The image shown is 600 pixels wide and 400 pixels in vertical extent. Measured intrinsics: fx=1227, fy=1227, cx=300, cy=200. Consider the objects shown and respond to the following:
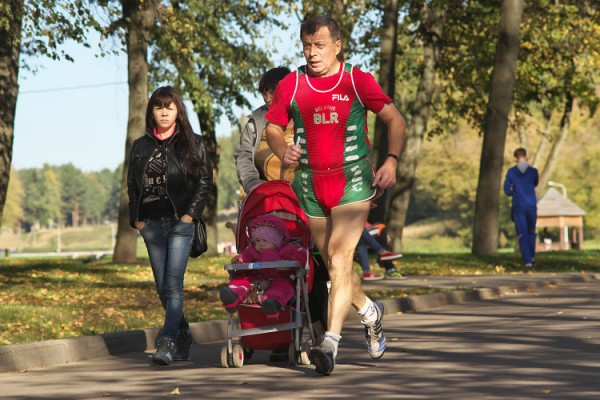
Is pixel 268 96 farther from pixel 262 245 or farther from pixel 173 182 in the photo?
pixel 262 245

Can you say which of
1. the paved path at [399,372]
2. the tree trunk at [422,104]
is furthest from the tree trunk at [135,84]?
the paved path at [399,372]

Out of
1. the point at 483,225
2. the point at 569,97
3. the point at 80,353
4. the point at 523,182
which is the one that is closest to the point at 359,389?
the point at 80,353

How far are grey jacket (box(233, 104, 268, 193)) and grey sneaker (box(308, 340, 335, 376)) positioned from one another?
2.03 m

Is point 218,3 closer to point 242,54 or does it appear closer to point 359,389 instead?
point 242,54

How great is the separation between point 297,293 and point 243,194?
4.07 feet

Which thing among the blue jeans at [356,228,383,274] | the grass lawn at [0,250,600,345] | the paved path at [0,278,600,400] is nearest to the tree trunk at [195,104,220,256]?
the grass lawn at [0,250,600,345]

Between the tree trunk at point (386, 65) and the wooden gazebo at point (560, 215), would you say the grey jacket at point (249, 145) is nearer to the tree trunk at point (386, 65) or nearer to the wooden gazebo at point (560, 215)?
the tree trunk at point (386, 65)

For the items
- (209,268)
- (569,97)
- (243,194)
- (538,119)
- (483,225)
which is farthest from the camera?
(538,119)

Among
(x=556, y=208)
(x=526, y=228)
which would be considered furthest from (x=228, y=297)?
(x=556, y=208)

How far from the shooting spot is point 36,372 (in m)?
9.06

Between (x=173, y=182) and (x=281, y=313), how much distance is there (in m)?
1.33

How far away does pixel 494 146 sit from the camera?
83.5 ft

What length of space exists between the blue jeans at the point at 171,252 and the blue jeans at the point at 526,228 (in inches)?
525

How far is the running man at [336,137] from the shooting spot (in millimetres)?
7941
